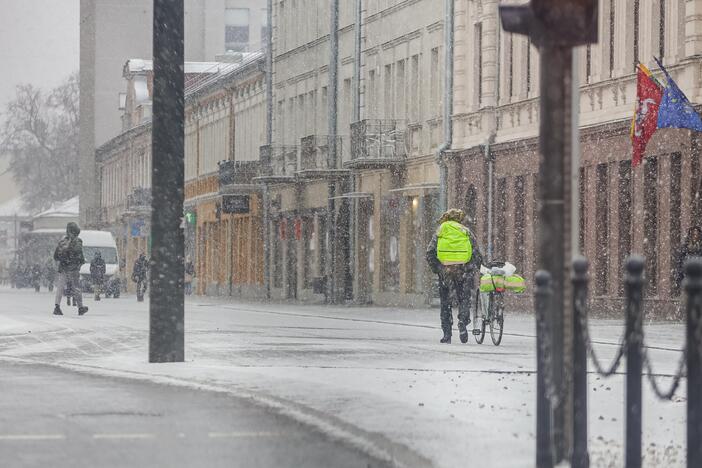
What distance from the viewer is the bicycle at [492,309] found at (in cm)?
2375

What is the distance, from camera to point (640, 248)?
35.7 metres

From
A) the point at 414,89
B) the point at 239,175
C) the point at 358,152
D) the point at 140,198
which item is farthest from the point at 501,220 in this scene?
the point at 140,198

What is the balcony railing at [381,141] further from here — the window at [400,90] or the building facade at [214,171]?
the building facade at [214,171]

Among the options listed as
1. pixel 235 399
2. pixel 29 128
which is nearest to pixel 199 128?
pixel 29 128

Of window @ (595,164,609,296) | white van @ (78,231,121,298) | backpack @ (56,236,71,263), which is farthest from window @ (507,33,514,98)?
white van @ (78,231,121,298)

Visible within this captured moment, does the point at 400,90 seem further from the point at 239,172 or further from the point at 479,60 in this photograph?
the point at 239,172

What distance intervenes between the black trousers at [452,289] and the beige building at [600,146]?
10.3m

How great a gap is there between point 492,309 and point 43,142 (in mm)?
105981

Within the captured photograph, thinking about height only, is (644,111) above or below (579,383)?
above

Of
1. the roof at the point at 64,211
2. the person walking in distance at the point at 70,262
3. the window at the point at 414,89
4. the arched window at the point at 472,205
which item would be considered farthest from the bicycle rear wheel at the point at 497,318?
the roof at the point at 64,211

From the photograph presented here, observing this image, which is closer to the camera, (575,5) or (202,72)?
(575,5)

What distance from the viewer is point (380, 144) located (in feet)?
Answer: 167

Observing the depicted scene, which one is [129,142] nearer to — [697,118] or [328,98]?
[328,98]

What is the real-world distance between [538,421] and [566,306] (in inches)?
21.9
